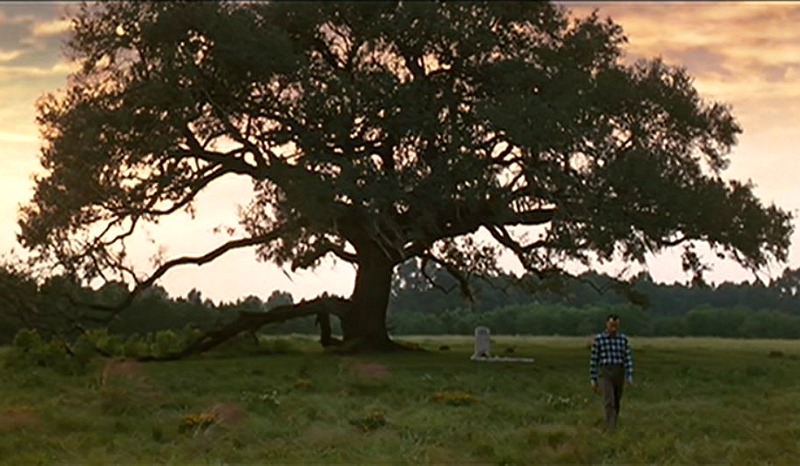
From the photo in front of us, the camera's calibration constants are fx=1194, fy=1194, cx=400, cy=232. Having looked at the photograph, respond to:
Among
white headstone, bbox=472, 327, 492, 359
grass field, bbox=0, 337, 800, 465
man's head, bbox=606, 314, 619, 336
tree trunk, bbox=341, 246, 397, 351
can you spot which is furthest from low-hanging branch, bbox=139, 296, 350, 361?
man's head, bbox=606, 314, 619, 336

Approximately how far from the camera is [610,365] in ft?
77.0

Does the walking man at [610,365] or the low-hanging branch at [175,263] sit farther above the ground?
the low-hanging branch at [175,263]

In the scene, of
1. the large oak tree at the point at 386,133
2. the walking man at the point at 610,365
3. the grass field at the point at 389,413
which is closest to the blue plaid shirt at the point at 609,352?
the walking man at the point at 610,365

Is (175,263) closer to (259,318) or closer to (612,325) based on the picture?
(259,318)

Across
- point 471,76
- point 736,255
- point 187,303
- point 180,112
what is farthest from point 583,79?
point 187,303

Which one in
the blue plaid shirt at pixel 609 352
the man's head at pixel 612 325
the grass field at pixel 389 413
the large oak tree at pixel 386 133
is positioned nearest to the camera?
the grass field at pixel 389 413

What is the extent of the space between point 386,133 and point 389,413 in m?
16.0

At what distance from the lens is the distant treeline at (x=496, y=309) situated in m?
43.5

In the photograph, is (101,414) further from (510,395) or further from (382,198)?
(382,198)

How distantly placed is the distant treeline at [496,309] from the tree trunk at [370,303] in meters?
4.08

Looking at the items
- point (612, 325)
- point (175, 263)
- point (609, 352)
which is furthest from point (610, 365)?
point (175, 263)

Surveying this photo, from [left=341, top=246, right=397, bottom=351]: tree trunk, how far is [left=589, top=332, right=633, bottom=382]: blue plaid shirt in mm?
21279

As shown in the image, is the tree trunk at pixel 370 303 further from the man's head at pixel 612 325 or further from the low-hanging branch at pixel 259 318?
the man's head at pixel 612 325

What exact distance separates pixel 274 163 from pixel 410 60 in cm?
595
